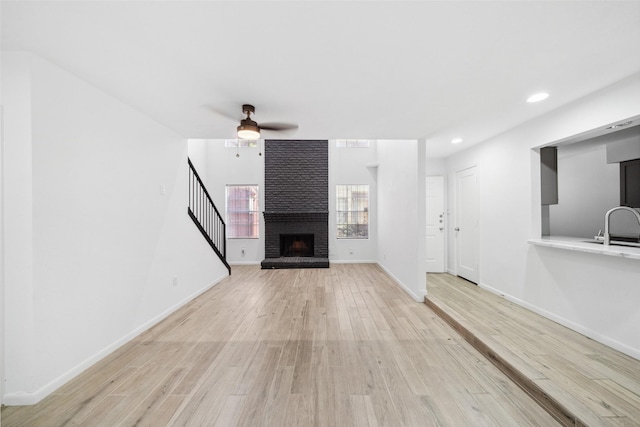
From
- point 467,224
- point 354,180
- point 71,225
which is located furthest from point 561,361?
point 354,180

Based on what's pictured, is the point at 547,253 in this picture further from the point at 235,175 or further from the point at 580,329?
the point at 235,175

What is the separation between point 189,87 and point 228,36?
2.86 ft

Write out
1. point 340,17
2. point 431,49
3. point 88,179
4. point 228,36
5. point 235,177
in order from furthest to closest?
point 235,177 → point 88,179 → point 431,49 → point 228,36 → point 340,17

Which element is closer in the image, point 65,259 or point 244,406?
point 244,406

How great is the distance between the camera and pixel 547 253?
10.1ft

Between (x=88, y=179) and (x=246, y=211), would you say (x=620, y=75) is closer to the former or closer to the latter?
(x=88, y=179)

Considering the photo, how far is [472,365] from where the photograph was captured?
2252 mm

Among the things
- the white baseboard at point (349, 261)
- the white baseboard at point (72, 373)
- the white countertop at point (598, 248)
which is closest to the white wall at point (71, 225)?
the white baseboard at point (72, 373)

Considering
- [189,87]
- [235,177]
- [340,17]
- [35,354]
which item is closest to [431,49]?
[340,17]

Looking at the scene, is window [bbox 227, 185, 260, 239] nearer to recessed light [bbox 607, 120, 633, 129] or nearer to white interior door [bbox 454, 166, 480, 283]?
white interior door [bbox 454, 166, 480, 283]

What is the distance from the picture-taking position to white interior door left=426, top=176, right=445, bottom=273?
17.7 ft

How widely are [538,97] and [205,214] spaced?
18.3 feet

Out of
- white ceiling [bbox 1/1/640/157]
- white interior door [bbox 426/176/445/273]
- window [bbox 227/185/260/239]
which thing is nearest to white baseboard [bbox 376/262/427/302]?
white interior door [bbox 426/176/445/273]

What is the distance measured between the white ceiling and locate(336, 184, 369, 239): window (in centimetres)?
428
